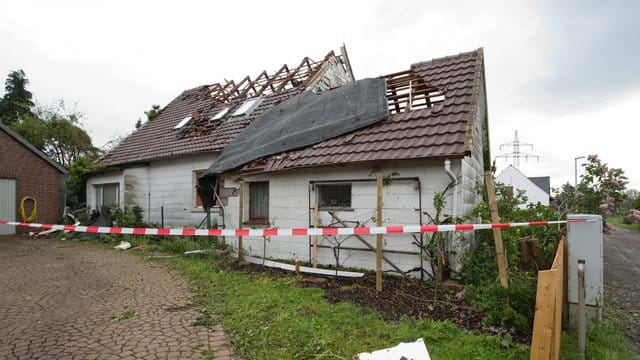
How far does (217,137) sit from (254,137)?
2622 millimetres

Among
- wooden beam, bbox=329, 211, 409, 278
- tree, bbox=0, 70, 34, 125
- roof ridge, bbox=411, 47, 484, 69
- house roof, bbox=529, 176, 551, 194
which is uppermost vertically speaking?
tree, bbox=0, 70, 34, 125

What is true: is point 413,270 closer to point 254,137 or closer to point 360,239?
point 360,239

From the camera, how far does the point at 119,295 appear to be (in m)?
5.94

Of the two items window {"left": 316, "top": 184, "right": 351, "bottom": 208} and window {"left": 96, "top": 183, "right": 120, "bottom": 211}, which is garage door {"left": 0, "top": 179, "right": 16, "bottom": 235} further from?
window {"left": 316, "top": 184, "right": 351, "bottom": 208}

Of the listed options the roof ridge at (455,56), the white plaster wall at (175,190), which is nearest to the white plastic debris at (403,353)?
the roof ridge at (455,56)

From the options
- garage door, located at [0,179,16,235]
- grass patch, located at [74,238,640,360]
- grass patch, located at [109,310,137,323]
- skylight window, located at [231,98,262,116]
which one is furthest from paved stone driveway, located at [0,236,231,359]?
garage door, located at [0,179,16,235]

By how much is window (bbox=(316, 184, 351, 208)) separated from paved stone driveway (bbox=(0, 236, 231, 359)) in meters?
3.41

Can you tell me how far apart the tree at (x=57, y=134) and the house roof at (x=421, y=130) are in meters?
27.2

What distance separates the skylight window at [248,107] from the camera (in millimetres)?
13125

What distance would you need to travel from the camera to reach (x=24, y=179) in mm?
15555

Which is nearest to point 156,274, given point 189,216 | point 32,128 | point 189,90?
point 189,216

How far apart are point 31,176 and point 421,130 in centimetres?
1745

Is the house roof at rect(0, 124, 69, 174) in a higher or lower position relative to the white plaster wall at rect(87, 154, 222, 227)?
higher

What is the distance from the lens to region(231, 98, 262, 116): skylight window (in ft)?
43.1
